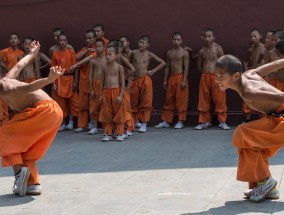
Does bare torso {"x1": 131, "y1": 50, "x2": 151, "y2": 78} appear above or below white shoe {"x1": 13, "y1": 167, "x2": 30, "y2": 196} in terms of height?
above

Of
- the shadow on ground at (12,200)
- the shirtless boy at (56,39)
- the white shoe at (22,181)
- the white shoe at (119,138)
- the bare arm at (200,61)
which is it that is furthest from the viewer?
the shirtless boy at (56,39)

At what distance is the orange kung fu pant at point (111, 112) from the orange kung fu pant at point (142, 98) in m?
1.47

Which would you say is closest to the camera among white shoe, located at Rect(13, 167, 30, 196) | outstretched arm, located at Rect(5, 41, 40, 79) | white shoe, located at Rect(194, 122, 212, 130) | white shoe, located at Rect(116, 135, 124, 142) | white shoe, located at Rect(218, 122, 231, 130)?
white shoe, located at Rect(13, 167, 30, 196)


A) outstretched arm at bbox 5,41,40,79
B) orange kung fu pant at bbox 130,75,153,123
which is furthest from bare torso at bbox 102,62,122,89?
outstretched arm at bbox 5,41,40,79

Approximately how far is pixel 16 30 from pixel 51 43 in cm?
76

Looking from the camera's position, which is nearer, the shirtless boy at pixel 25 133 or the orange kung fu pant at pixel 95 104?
the shirtless boy at pixel 25 133

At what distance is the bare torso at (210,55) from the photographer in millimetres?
12961

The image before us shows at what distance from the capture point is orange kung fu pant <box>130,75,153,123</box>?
13.1 m

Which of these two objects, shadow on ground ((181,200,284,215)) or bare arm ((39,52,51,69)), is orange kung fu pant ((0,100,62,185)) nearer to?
shadow on ground ((181,200,284,215))

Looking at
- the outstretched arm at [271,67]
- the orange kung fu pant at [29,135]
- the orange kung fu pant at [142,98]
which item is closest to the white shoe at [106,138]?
the orange kung fu pant at [142,98]

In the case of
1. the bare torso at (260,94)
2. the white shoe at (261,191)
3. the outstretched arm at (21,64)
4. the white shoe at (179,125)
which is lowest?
the white shoe at (179,125)

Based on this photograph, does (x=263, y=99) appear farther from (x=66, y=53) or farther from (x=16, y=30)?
(x=16, y=30)

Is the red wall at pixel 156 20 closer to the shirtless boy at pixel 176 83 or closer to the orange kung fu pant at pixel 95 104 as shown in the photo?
the shirtless boy at pixel 176 83

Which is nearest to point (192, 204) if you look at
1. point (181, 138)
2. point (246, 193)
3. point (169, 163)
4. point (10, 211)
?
point (246, 193)
